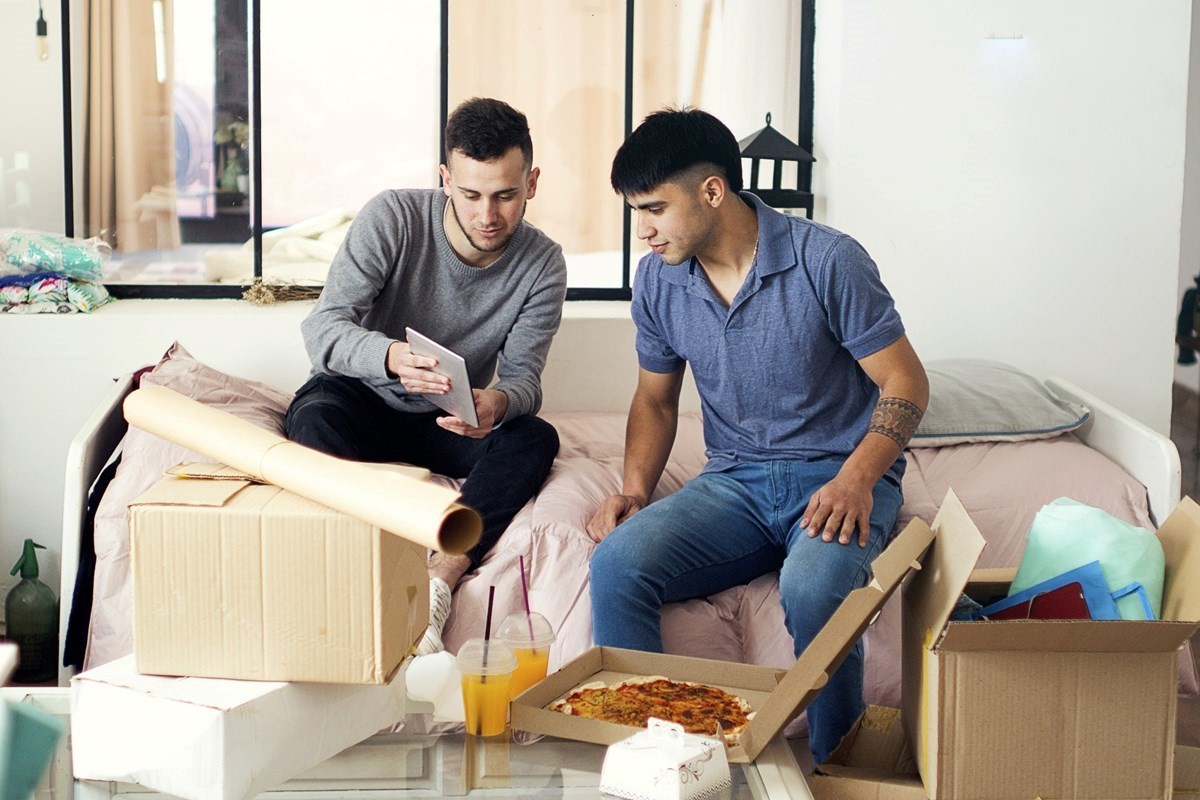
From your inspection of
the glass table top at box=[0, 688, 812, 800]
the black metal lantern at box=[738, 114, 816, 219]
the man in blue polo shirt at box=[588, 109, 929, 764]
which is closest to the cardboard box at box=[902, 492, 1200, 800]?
the glass table top at box=[0, 688, 812, 800]

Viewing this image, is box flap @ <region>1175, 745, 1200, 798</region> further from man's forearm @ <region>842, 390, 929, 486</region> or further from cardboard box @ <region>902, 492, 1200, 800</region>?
man's forearm @ <region>842, 390, 929, 486</region>

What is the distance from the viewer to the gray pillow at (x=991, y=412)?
2.46 m

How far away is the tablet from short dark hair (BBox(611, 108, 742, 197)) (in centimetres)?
39

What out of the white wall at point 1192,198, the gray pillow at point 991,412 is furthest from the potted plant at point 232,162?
the white wall at point 1192,198

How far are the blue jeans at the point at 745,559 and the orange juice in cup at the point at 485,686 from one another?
0.36 meters

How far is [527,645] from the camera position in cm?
160

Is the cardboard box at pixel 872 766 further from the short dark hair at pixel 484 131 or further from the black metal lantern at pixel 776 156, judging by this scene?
the black metal lantern at pixel 776 156

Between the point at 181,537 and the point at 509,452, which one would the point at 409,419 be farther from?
the point at 181,537

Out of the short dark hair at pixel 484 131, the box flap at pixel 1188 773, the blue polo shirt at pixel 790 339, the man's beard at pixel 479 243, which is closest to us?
the box flap at pixel 1188 773

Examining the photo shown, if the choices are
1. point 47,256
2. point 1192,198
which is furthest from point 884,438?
point 1192,198

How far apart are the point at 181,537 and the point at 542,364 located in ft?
4.33

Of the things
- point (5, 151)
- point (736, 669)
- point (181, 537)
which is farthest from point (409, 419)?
point (5, 151)

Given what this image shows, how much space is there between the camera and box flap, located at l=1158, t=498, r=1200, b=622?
137cm

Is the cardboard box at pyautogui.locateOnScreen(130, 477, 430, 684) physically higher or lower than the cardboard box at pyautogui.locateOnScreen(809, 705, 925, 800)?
higher
